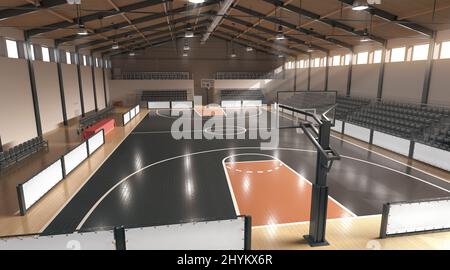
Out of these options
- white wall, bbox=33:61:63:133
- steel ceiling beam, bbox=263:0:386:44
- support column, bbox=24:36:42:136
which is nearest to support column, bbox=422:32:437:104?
steel ceiling beam, bbox=263:0:386:44

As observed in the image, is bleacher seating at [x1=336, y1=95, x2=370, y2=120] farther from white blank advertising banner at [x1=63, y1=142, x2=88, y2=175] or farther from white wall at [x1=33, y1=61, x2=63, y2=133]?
white wall at [x1=33, y1=61, x2=63, y2=133]

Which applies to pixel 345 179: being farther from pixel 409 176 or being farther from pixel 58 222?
pixel 58 222

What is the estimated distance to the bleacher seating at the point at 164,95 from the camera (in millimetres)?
29688

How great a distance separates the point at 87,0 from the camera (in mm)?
11773

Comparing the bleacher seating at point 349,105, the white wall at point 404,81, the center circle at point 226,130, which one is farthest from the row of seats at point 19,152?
the white wall at point 404,81

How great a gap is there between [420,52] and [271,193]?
40.2ft

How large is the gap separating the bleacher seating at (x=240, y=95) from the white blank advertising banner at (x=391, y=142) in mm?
18526

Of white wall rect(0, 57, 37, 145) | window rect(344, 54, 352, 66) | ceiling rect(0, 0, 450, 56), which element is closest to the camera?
ceiling rect(0, 0, 450, 56)

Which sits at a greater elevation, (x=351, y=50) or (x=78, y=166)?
(x=351, y=50)

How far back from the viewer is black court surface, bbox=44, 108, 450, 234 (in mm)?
7262

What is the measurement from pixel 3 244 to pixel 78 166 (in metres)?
6.77

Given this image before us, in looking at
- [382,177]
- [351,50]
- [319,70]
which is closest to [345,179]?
[382,177]

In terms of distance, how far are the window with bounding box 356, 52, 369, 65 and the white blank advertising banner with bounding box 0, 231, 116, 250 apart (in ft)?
64.1

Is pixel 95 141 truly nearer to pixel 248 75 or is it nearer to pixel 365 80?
pixel 365 80
